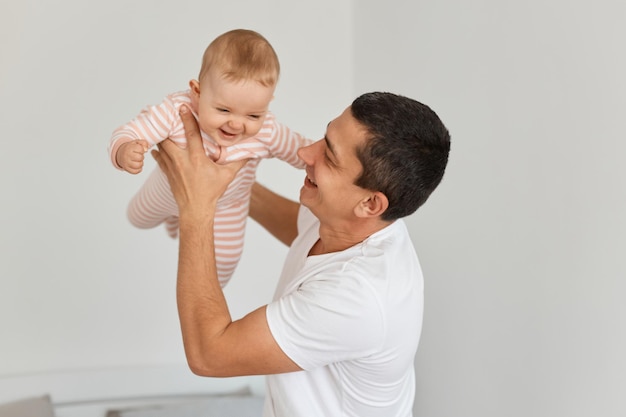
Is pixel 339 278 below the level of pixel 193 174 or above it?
below

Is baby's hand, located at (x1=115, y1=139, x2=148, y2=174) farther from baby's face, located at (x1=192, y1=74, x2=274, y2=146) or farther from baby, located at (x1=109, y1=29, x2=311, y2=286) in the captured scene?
baby's face, located at (x1=192, y1=74, x2=274, y2=146)

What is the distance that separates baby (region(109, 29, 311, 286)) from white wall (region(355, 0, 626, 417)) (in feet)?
2.01

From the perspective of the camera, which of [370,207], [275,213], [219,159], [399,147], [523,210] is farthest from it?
[275,213]

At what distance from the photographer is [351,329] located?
1.41 meters

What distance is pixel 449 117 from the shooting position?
2.29 metres

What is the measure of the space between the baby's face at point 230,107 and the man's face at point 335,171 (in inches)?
5.0

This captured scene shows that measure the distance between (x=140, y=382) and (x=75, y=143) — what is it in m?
0.92

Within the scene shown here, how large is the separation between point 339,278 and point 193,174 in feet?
1.31

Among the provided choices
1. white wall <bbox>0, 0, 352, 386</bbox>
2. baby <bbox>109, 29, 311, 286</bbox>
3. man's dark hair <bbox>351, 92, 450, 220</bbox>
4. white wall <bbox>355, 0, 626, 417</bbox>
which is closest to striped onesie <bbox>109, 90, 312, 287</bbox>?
baby <bbox>109, 29, 311, 286</bbox>

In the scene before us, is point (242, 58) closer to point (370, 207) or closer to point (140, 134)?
point (140, 134)

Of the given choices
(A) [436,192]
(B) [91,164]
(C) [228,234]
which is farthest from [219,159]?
(B) [91,164]

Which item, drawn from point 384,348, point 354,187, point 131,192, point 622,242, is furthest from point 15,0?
point 622,242

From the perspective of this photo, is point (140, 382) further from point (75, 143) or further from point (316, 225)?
point (316, 225)

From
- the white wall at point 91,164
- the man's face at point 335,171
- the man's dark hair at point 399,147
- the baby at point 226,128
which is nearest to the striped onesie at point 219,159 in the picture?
the baby at point 226,128
